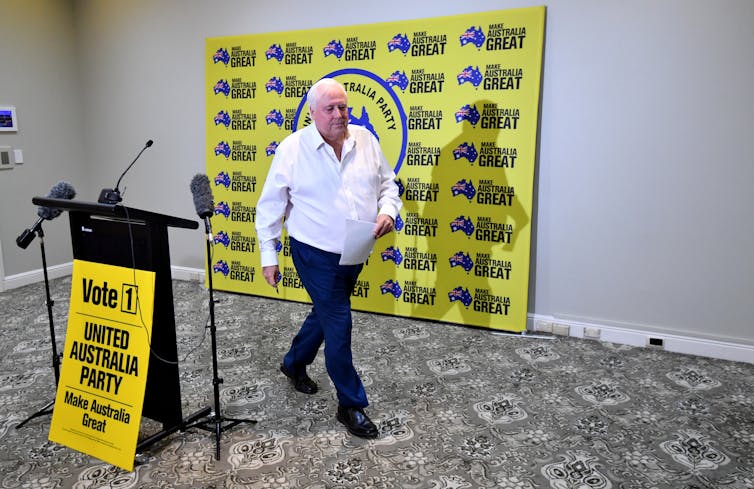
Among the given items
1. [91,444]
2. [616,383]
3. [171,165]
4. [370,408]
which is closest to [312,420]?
[370,408]

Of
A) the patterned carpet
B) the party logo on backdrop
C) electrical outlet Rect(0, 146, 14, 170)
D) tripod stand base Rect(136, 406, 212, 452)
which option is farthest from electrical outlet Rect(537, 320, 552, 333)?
electrical outlet Rect(0, 146, 14, 170)

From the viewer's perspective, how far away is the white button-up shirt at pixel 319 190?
7.90 feet

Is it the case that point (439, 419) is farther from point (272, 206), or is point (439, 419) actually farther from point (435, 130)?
point (435, 130)

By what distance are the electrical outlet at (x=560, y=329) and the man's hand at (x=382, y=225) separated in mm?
1935

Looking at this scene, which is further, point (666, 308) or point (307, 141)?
point (666, 308)

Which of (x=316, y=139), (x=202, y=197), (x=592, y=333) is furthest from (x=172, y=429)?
(x=592, y=333)

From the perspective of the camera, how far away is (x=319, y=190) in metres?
2.42

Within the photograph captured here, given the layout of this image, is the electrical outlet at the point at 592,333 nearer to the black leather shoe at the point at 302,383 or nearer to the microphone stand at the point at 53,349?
the black leather shoe at the point at 302,383

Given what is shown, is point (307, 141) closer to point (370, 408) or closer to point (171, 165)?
point (370, 408)

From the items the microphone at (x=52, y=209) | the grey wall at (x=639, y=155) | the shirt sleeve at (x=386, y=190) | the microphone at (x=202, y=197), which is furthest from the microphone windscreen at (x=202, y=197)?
the grey wall at (x=639, y=155)

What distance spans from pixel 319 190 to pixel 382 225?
1.07 ft

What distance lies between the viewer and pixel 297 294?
4.51 metres

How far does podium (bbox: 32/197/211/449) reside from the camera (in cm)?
214

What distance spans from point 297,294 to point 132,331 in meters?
2.39
